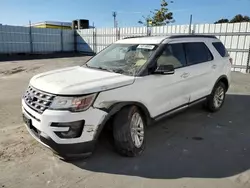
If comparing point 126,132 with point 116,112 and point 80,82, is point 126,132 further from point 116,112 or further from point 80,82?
point 80,82

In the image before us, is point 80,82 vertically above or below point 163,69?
below

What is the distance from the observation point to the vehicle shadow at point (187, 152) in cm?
299

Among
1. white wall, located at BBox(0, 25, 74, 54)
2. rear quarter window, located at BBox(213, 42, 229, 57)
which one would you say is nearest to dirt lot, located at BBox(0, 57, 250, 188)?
rear quarter window, located at BBox(213, 42, 229, 57)

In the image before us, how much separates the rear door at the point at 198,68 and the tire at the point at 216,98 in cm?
23

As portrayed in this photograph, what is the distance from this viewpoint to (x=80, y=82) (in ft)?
9.89

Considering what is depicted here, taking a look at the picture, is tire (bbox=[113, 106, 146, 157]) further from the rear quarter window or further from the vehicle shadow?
the rear quarter window

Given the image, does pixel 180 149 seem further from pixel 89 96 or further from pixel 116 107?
pixel 89 96

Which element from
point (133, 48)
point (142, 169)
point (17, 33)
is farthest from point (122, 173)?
point (17, 33)

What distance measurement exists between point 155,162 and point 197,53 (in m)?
2.44

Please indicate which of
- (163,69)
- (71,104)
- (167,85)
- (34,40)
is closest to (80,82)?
(71,104)

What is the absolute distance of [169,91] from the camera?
3771mm

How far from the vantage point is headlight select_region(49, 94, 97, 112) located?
2721mm

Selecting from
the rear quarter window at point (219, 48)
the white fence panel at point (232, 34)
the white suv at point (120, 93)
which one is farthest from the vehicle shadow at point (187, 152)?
the white fence panel at point (232, 34)

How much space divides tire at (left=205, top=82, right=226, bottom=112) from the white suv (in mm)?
374
